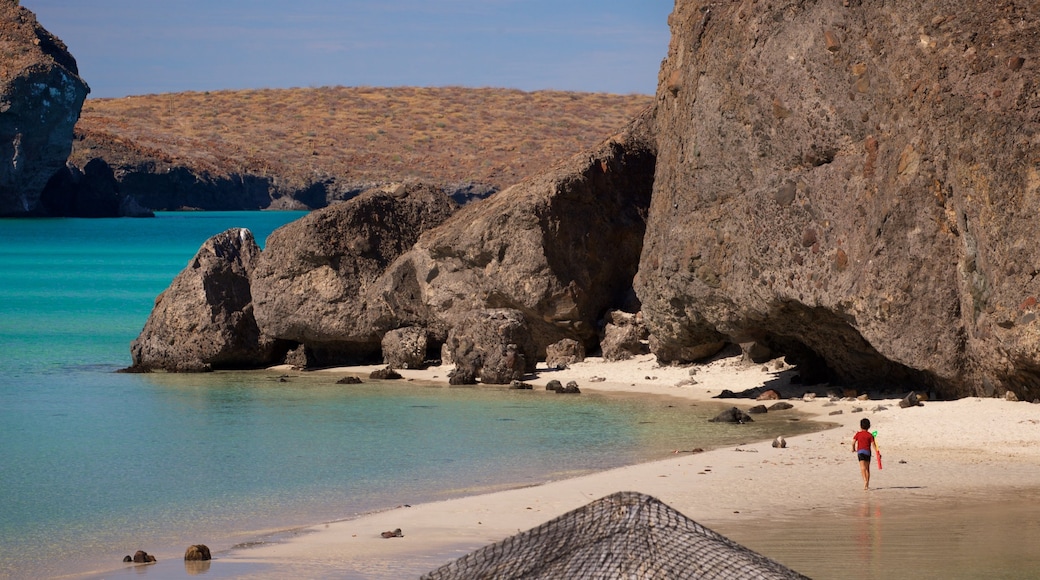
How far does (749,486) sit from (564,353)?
31.6 feet

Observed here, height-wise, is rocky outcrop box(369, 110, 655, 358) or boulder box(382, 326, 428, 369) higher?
rocky outcrop box(369, 110, 655, 358)

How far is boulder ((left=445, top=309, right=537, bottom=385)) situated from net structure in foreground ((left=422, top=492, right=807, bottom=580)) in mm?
14028

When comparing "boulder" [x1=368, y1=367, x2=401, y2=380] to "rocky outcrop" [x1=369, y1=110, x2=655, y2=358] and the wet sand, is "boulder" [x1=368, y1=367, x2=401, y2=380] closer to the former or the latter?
"rocky outcrop" [x1=369, y1=110, x2=655, y2=358]

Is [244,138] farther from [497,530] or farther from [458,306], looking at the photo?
[497,530]

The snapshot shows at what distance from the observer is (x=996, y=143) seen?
12742mm

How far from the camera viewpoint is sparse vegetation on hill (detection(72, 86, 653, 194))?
98000 millimetres

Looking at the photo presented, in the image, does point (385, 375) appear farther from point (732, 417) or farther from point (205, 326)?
point (732, 417)

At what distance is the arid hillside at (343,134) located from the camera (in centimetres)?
9738

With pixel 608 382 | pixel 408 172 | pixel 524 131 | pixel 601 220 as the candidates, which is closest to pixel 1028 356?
pixel 608 382

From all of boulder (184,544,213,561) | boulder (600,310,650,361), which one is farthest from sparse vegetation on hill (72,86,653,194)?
boulder (184,544,213,561)

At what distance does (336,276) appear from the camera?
71.4ft

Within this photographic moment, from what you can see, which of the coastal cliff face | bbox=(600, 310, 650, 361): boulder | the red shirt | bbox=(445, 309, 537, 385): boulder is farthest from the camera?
the coastal cliff face

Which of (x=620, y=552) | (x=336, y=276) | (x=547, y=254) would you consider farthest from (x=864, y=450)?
(x=336, y=276)

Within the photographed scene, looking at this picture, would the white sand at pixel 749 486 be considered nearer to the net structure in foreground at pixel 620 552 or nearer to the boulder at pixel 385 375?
the net structure in foreground at pixel 620 552
